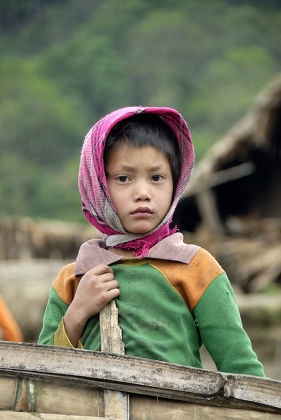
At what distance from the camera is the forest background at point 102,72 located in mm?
39281

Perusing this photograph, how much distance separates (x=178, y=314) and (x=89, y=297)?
0.23 meters

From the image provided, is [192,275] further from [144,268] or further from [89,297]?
[89,297]

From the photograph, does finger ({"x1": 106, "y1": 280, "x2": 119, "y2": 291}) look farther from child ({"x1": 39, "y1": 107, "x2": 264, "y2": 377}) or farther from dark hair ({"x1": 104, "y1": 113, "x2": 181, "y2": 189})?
dark hair ({"x1": 104, "y1": 113, "x2": 181, "y2": 189})

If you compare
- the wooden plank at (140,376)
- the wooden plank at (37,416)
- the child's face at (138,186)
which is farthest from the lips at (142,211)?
the wooden plank at (37,416)

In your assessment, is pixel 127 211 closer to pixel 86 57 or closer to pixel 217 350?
pixel 217 350

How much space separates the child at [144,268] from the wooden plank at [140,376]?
260mm

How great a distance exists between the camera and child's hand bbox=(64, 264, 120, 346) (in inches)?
73.9

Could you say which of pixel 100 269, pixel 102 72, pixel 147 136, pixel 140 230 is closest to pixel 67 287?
pixel 100 269

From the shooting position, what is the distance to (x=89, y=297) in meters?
1.88

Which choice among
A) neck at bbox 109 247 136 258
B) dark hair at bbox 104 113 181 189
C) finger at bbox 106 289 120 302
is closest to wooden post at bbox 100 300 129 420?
finger at bbox 106 289 120 302

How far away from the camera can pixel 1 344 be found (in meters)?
1.59

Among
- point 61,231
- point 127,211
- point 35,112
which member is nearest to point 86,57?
point 35,112

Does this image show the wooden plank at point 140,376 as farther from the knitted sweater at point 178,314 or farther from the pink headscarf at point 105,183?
the pink headscarf at point 105,183

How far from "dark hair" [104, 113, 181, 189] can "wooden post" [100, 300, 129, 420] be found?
423 millimetres
